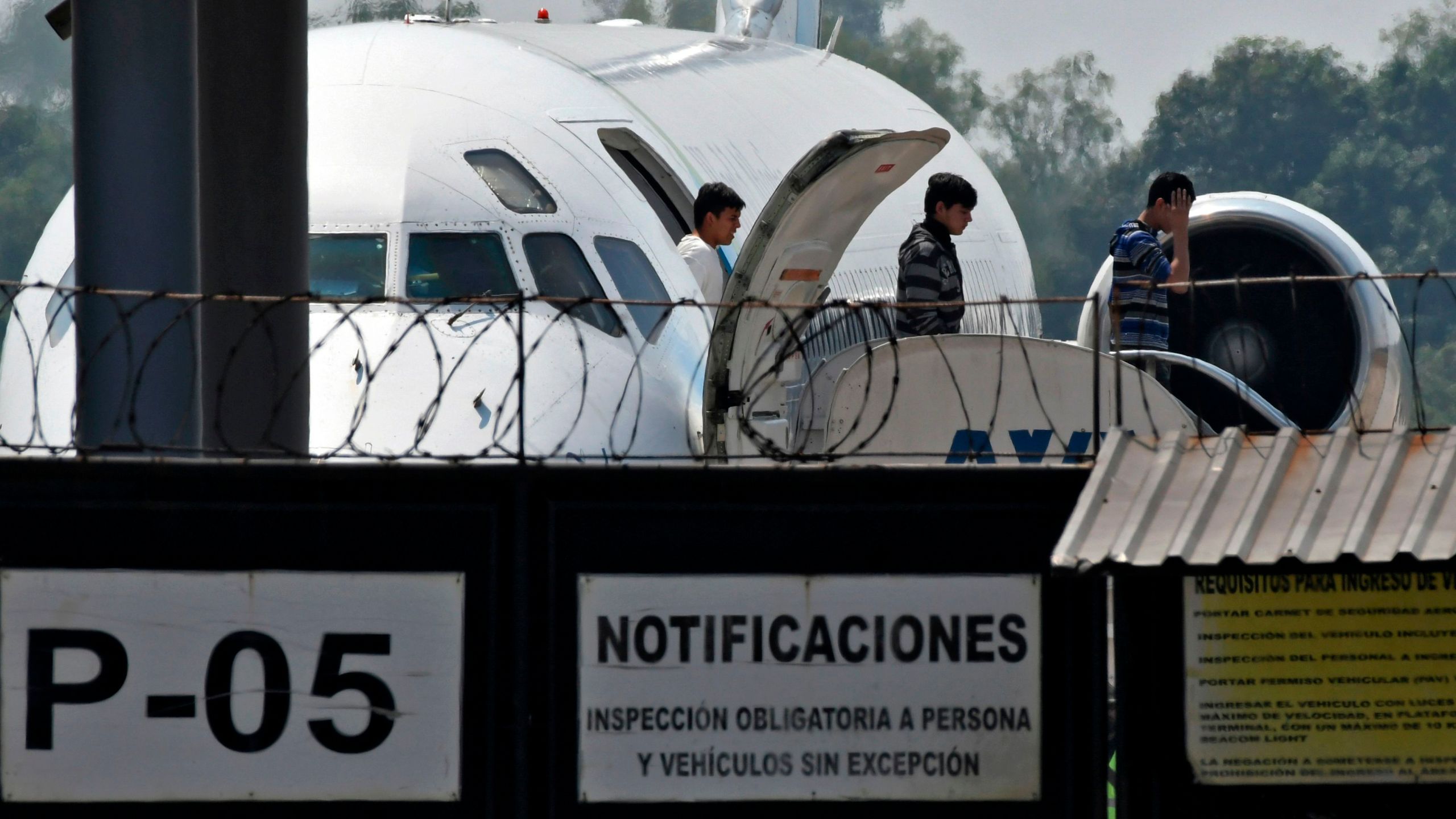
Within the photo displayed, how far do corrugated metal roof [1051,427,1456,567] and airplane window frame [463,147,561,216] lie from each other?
382cm

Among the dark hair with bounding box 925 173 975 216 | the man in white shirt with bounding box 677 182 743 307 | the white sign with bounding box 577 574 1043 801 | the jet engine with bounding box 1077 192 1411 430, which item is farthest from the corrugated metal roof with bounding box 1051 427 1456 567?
the jet engine with bounding box 1077 192 1411 430

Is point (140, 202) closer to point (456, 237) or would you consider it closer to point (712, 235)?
point (456, 237)

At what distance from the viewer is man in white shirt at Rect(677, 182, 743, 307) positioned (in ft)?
32.5

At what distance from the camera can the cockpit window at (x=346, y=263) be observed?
8.69 m

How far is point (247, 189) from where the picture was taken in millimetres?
8250

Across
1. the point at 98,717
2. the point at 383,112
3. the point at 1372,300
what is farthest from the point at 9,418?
the point at 1372,300

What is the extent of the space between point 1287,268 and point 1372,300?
111 cm

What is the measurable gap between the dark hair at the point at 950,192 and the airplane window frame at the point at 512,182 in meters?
2.07

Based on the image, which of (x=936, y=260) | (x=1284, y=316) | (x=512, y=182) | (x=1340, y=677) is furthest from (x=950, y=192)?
(x=1284, y=316)

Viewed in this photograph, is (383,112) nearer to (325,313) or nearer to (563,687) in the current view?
(325,313)

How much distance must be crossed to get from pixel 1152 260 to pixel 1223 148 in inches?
2663

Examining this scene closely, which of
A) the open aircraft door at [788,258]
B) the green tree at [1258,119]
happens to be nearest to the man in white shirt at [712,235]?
the open aircraft door at [788,258]

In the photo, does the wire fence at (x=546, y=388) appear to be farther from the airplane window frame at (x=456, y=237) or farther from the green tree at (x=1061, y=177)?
the green tree at (x=1061, y=177)

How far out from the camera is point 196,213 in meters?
7.98
